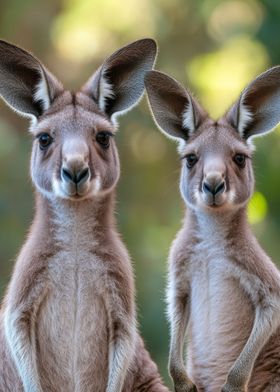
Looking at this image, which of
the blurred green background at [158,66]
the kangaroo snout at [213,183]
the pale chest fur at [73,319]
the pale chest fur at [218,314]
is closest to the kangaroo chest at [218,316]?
the pale chest fur at [218,314]

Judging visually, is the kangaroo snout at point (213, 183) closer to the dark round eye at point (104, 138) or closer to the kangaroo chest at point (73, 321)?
the dark round eye at point (104, 138)

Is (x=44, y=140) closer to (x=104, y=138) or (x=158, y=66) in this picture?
(x=104, y=138)

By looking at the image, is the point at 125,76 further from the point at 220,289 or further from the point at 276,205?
the point at 276,205

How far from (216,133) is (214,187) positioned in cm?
51

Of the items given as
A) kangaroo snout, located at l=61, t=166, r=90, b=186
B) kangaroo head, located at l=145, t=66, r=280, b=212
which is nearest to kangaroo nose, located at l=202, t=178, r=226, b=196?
kangaroo head, located at l=145, t=66, r=280, b=212

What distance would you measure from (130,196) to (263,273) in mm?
13722

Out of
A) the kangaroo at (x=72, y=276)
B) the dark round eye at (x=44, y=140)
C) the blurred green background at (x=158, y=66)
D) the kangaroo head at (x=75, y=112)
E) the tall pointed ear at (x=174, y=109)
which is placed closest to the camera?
the kangaroo head at (x=75, y=112)

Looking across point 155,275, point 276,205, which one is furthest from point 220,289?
point 276,205

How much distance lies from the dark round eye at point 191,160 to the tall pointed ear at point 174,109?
0.23m

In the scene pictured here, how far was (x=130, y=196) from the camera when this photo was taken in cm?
2334

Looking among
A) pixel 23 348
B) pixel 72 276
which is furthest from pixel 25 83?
pixel 23 348

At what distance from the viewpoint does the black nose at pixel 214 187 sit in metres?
9.38

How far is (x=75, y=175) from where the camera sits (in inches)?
360

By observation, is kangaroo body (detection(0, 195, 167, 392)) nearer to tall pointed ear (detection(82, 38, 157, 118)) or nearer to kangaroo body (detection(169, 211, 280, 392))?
kangaroo body (detection(169, 211, 280, 392))
